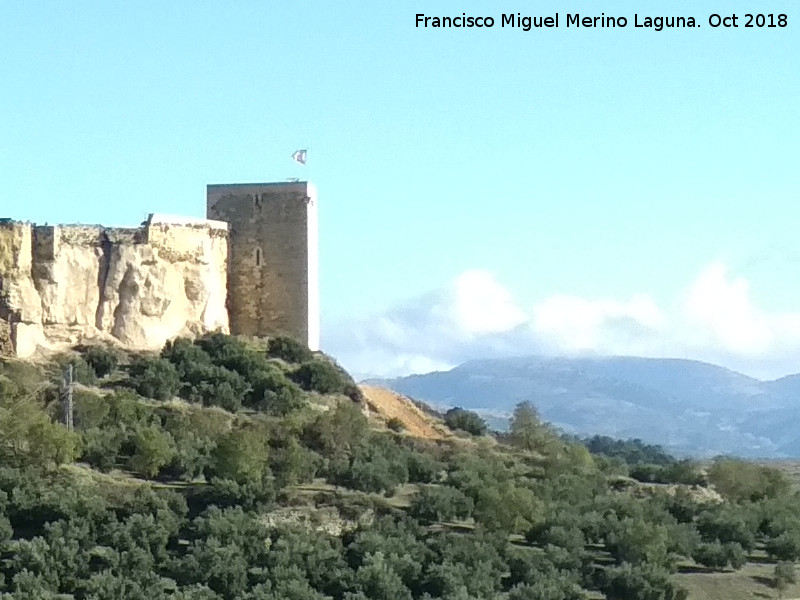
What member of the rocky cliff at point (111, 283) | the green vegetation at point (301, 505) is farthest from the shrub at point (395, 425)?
the rocky cliff at point (111, 283)

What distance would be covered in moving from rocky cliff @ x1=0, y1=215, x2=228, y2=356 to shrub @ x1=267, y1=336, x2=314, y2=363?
129cm

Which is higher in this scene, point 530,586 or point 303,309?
point 303,309

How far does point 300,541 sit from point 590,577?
4520 millimetres

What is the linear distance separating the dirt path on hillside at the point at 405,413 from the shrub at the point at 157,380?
5089 millimetres

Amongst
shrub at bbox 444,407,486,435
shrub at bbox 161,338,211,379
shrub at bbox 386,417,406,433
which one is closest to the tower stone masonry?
shrub at bbox 161,338,211,379

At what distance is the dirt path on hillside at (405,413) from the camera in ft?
123

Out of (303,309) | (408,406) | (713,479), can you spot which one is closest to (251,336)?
(303,309)

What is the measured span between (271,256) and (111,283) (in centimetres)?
348

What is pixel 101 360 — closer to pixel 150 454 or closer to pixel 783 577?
pixel 150 454

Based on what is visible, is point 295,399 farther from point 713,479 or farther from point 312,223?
point 713,479

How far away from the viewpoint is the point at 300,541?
82.1ft

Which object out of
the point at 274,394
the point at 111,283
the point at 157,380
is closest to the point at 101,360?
the point at 157,380

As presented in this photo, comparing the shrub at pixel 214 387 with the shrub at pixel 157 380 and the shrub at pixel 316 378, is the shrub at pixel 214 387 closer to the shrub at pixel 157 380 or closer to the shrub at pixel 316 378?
the shrub at pixel 157 380

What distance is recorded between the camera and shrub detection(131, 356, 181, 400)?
33.8 m
